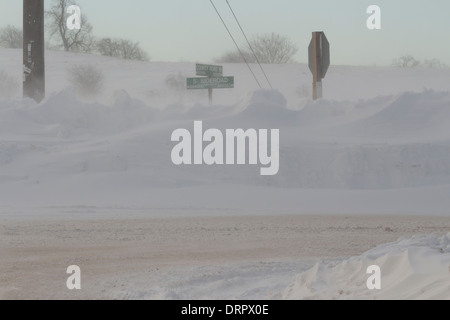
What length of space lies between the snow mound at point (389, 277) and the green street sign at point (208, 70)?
502 inches

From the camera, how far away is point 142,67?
169ft

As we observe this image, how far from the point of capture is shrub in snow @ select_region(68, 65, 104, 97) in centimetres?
4144

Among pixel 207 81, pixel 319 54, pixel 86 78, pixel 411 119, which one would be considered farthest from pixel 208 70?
pixel 86 78

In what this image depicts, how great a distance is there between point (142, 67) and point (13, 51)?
9.07m

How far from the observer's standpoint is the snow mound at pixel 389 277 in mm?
5578

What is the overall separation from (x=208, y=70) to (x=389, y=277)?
14070mm

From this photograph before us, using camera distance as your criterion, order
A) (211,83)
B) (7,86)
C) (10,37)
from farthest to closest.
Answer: (10,37) < (7,86) < (211,83)

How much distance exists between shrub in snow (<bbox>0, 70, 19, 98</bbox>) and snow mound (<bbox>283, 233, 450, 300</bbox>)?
2993 cm

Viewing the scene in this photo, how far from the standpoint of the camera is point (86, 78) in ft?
139

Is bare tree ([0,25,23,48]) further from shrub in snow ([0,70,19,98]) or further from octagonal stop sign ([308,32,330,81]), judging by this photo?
octagonal stop sign ([308,32,330,81])

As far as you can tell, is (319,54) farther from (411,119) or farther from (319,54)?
(411,119)

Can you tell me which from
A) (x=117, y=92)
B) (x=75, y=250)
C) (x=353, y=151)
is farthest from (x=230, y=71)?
(x=75, y=250)

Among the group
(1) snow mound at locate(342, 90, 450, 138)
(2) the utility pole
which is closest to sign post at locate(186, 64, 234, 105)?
(2) the utility pole

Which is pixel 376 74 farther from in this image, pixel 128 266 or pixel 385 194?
pixel 128 266
